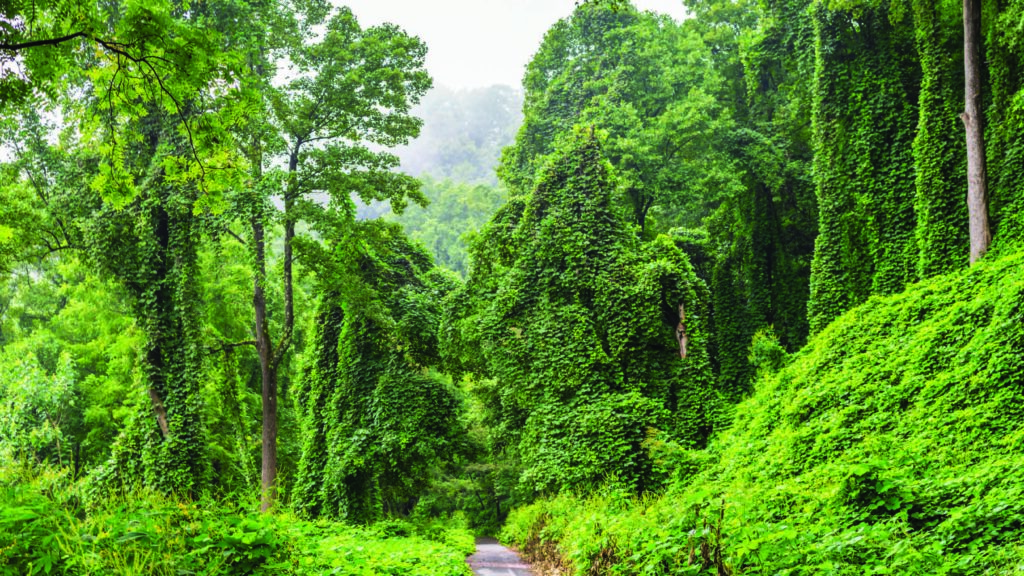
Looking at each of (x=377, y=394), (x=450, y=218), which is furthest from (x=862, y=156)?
(x=450, y=218)

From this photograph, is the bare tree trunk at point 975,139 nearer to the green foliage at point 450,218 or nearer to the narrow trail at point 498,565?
the narrow trail at point 498,565

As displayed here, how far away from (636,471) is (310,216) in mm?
8870

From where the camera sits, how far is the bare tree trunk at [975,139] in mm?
10734

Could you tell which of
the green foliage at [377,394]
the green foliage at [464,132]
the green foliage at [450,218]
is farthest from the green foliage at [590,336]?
the green foliage at [464,132]

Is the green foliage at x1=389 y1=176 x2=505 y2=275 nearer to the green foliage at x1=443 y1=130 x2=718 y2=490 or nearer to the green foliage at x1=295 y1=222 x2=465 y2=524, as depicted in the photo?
the green foliage at x1=295 y1=222 x2=465 y2=524

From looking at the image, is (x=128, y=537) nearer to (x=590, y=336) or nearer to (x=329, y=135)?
(x=590, y=336)

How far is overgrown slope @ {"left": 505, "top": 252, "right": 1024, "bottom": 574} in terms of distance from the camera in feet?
13.3

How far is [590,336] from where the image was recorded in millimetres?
12266

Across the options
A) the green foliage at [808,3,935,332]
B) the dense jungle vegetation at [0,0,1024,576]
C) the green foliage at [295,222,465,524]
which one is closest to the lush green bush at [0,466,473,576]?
the dense jungle vegetation at [0,0,1024,576]

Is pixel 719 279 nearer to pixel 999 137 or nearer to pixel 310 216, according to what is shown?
pixel 999 137

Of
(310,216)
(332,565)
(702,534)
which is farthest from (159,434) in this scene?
(702,534)

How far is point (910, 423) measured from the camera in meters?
7.06

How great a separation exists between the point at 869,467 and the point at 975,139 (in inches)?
354

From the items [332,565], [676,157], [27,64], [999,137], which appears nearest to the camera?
[27,64]
